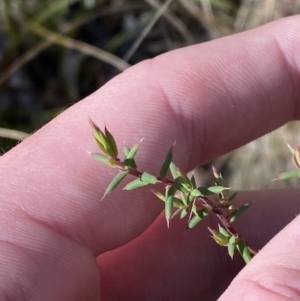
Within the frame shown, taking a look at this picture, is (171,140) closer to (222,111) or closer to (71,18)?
(222,111)

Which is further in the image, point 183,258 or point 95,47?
point 95,47

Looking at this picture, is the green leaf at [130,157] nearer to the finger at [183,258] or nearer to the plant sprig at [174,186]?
the plant sprig at [174,186]

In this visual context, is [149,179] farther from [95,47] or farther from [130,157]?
[95,47]

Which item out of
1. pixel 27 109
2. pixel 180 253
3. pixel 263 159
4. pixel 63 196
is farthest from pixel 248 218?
pixel 27 109

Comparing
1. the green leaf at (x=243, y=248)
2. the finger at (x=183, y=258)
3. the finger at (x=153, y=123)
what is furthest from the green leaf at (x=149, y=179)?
the finger at (x=183, y=258)

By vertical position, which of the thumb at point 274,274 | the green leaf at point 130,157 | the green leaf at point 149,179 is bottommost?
the thumb at point 274,274

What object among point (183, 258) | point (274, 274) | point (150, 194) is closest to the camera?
point (274, 274)

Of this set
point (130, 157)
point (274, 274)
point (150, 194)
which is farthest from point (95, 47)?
point (274, 274)

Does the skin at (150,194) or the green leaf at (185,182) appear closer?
the green leaf at (185,182)
